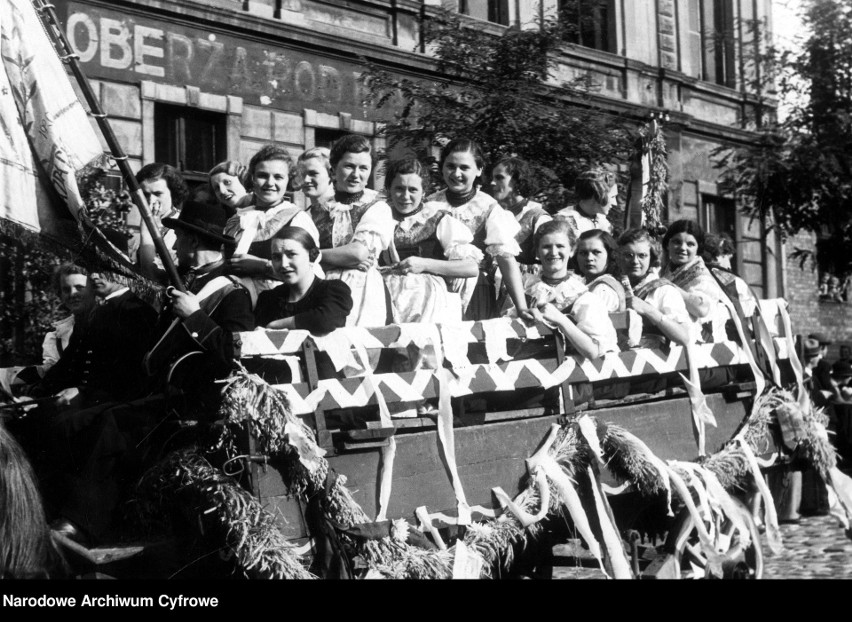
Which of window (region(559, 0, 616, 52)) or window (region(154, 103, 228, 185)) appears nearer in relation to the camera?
window (region(559, 0, 616, 52))

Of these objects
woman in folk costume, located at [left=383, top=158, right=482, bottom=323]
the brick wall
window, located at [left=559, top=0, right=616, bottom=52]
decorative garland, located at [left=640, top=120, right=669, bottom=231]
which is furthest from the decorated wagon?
the brick wall

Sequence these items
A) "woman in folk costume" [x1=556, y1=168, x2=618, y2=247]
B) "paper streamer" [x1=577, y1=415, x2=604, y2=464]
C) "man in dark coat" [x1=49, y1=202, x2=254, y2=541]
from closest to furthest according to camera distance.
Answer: "man in dark coat" [x1=49, y1=202, x2=254, y2=541] → "paper streamer" [x1=577, y1=415, x2=604, y2=464] → "woman in folk costume" [x1=556, y1=168, x2=618, y2=247]

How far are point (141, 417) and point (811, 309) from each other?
26.3ft

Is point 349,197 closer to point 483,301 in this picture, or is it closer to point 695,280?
point 483,301

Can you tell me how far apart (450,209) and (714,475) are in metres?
1.75

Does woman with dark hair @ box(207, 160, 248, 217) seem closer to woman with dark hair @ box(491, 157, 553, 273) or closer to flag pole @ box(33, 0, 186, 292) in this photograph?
woman with dark hair @ box(491, 157, 553, 273)

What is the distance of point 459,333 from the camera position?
A: 409 cm

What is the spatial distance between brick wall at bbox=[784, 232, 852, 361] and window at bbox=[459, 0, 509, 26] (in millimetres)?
3787

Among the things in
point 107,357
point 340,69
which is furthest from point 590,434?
point 340,69

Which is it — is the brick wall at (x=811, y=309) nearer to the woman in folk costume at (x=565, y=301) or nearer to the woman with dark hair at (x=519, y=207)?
the woman with dark hair at (x=519, y=207)

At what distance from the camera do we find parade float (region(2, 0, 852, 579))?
11.3 ft


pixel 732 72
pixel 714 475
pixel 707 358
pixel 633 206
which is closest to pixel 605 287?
pixel 707 358

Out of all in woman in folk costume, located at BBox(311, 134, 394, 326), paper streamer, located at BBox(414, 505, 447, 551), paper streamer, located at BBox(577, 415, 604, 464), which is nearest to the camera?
paper streamer, located at BBox(414, 505, 447, 551)

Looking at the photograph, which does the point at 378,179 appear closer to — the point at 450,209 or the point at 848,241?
the point at 848,241
